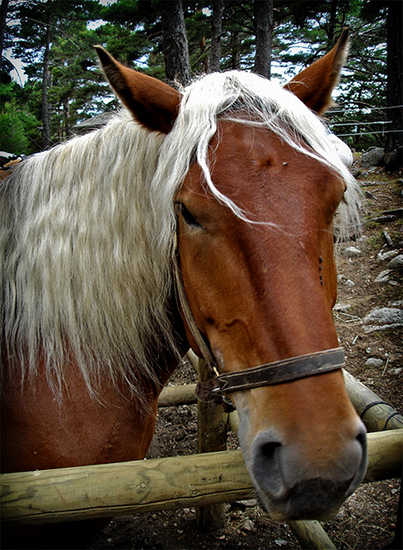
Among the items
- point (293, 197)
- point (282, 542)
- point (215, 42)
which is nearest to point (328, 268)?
point (293, 197)

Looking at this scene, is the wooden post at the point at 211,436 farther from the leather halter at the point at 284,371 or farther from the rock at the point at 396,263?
the rock at the point at 396,263

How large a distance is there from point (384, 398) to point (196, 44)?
15.5 metres

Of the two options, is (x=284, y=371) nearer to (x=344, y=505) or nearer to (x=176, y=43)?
(x=344, y=505)

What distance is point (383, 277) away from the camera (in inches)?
228

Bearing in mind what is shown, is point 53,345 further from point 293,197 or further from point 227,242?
point 293,197

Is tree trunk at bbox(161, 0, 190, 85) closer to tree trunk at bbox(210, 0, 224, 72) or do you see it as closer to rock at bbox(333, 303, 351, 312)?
rock at bbox(333, 303, 351, 312)

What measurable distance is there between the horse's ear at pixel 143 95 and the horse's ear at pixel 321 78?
0.59 meters

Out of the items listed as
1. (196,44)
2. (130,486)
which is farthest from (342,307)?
(196,44)

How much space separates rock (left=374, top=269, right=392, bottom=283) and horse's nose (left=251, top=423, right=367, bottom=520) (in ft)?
17.2

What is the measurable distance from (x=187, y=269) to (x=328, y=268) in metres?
0.52

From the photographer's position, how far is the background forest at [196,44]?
5.85 meters

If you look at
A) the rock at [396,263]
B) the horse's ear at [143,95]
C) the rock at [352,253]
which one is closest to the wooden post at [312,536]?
the horse's ear at [143,95]

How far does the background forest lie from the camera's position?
19.2 feet

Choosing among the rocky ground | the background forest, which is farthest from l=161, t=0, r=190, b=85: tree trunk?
the rocky ground
